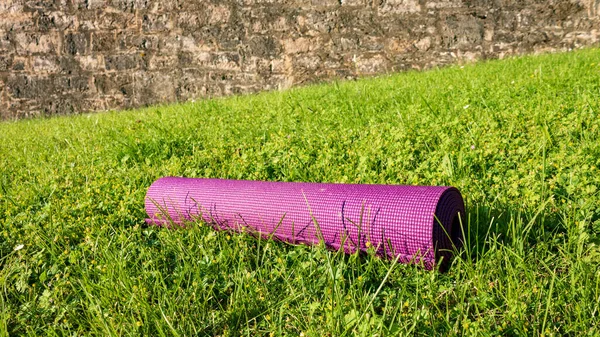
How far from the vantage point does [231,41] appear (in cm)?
688

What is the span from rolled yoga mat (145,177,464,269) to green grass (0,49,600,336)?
64 mm

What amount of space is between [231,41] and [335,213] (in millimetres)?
5465

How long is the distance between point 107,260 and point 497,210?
4.90 feet

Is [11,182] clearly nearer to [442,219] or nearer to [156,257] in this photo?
[156,257]

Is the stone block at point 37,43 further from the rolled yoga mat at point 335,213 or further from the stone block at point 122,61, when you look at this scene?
the rolled yoga mat at point 335,213

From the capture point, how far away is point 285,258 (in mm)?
1838

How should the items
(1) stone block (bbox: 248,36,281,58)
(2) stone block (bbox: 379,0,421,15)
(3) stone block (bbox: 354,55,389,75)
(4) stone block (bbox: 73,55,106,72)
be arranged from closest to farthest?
(2) stone block (bbox: 379,0,421,15), (3) stone block (bbox: 354,55,389,75), (1) stone block (bbox: 248,36,281,58), (4) stone block (bbox: 73,55,106,72)

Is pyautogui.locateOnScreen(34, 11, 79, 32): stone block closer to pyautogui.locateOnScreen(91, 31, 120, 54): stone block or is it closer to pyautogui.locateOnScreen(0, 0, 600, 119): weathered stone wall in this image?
pyautogui.locateOnScreen(0, 0, 600, 119): weathered stone wall

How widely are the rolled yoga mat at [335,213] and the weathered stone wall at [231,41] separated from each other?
189 inches

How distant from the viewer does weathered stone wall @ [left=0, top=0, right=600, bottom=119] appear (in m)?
6.37

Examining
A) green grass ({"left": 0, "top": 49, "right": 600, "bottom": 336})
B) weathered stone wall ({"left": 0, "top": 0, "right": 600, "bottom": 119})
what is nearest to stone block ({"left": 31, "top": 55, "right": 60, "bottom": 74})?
weathered stone wall ({"left": 0, "top": 0, "right": 600, "bottom": 119})

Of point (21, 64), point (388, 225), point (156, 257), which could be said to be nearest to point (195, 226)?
point (156, 257)

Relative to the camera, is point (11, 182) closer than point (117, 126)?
Yes

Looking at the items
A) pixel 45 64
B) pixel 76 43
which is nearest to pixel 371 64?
pixel 76 43
